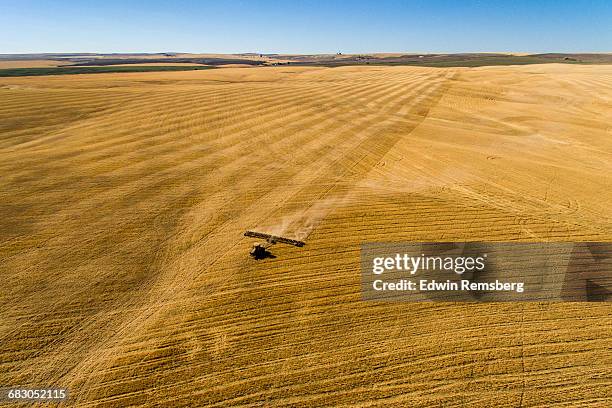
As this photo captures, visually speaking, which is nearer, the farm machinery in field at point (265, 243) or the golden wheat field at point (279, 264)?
the golden wheat field at point (279, 264)

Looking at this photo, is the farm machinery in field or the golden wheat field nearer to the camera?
the golden wheat field

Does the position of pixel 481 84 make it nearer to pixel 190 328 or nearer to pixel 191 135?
pixel 191 135

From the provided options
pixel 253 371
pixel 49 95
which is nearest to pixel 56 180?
pixel 253 371

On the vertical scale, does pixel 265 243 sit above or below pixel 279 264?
above

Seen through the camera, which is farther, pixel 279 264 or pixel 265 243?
pixel 265 243
